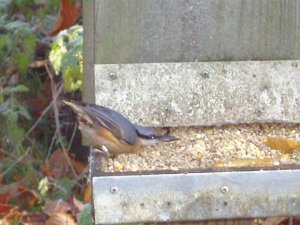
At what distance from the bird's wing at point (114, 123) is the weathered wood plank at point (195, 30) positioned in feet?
1.56

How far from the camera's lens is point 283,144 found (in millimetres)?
3135

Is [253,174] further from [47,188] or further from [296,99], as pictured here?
[47,188]

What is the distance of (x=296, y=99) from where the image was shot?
3477 millimetres

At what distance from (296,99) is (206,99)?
31 centimetres

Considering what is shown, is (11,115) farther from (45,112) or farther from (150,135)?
(150,135)

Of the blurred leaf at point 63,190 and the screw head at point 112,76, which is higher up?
the screw head at point 112,76

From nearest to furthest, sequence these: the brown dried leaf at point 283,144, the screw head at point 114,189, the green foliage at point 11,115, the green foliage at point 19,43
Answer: the screw head at point 114,189 → the brown dried leaf at point 283,144 → the green foliage at point 19,43 → the green foliage at point 11,115

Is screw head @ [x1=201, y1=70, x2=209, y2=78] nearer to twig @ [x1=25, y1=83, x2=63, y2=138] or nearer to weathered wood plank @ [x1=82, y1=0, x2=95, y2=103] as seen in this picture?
weathered wood plank @ [x1=82, y1=0, x2=95, y2=103]

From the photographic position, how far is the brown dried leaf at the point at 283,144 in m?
3.11

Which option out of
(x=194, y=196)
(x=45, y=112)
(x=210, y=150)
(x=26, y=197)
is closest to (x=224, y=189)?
(x=194, y=196)

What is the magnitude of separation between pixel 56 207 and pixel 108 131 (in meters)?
1.83

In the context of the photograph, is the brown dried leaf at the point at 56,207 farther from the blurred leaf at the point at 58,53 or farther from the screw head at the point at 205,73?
the screw head at the point at 205,73

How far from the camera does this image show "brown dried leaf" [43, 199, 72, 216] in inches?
185

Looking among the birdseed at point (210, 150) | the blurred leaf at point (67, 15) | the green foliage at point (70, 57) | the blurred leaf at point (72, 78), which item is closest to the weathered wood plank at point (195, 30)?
the birdseed at point (210, 150)
